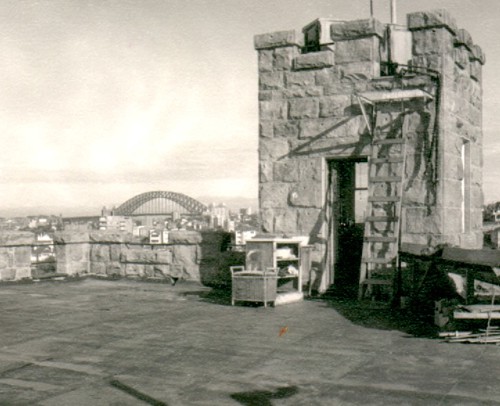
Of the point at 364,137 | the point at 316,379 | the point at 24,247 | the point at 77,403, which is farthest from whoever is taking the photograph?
the point at 24,247

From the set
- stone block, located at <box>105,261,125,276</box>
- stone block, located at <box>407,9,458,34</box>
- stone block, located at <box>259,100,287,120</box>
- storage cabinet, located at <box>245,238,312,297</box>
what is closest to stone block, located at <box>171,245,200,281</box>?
stone block, located at <box>105,261,125,276</box>

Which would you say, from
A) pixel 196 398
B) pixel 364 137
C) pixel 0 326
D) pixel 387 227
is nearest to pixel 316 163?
pixel 364 137

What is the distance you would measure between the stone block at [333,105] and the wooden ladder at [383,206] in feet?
2.05

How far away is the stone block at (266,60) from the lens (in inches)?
469

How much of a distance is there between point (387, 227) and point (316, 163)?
5.86 feet

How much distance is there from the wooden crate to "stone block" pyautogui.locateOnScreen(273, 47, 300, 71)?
417cm

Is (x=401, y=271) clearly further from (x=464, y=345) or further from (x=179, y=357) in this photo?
(x=179, y=357)

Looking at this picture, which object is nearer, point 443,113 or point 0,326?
point 0,326

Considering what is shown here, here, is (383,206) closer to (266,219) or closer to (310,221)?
(310,221)

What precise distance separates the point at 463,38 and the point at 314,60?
277 centimetres

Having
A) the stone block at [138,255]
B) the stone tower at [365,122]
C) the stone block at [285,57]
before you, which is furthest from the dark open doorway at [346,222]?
the stone block at [138,255]

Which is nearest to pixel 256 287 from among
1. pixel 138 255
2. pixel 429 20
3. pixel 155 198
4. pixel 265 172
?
pixel 265 172

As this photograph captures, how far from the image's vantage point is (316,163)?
1145 centimetres

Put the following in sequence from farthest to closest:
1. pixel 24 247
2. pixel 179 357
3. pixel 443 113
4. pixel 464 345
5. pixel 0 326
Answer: pixel 24 247 < pixel 443 113 < pixel 0 326 < pixel 464 345 < pixel 179 357
